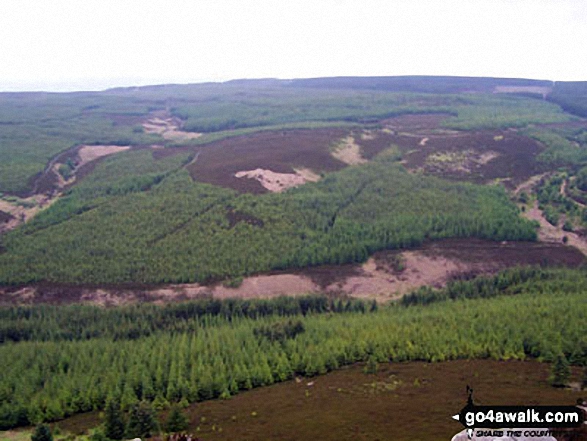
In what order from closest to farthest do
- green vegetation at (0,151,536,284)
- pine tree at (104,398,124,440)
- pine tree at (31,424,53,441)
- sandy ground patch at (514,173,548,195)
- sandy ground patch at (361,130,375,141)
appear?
pine tree at (31,424,53,441) → pine tree at (104,398,124,440) → green vegetation at (0,151,536,284) → sandy ground patch at (514,173,548,195) → sandy ground patch at (361,130,375,141)

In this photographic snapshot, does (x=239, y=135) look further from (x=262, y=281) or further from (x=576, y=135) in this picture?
(x=576, y=135)

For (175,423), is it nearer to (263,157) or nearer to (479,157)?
(263,157)

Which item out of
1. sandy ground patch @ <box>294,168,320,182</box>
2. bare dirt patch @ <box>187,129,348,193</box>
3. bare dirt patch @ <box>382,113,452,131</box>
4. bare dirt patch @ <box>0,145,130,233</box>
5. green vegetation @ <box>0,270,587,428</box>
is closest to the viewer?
green vegetation @ <box>0,270,587,428</box>

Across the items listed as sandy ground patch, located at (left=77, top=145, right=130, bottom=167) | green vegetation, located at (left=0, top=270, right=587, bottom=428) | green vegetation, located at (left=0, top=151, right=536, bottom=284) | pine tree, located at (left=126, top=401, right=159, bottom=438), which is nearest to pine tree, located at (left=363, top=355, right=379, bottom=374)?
green vegetation, located at (left=0, top=270, right=587, bottom=428)

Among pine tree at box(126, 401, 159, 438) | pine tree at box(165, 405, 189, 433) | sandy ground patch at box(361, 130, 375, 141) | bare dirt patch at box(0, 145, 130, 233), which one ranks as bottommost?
pine tree at box(165, 405, 189, 433)

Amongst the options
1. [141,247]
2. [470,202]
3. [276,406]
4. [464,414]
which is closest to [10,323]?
[141,247]

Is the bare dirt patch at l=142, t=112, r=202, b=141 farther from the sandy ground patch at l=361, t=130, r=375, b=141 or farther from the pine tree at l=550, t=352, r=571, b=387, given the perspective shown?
the pine tree at l=550, t=352, r=571, b=387
